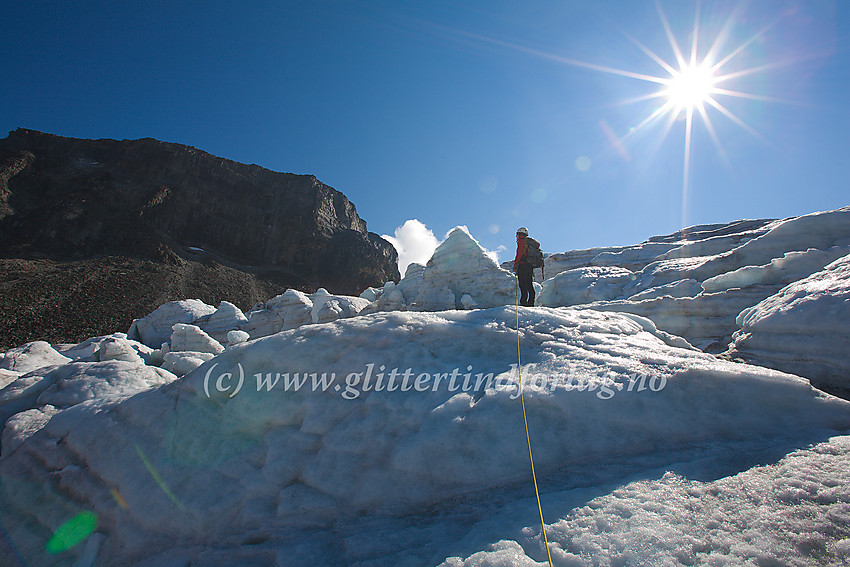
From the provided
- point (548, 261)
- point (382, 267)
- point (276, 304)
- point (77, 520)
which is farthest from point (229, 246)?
point (77, 520)

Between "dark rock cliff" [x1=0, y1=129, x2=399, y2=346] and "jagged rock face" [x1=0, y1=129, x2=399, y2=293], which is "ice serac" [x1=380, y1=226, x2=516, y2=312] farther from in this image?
"jagged rock face" [x1=0, y1=129, x2=399, y2=293]

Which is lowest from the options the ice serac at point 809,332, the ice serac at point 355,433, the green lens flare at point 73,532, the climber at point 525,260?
the green lens flare at point 73,532

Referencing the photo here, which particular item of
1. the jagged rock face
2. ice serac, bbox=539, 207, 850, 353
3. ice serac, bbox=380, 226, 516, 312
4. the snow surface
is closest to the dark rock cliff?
the jagged rock face

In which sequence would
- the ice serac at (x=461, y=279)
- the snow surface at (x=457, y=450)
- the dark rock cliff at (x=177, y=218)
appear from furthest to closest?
the dark rock cliff at (x=177, y=218) → the ice serac at (x=461, y=279) → the snow surface at (x=457, y=450)

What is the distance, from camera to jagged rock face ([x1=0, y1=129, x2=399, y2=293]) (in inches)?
1812

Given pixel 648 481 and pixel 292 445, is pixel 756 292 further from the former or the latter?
pixel 292 445

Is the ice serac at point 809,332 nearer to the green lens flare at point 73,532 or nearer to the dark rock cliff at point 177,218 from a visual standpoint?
the green lens flare at point 73,532

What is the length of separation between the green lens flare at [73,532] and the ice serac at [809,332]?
7153 millimetres

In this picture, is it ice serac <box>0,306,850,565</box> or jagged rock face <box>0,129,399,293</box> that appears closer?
ice serac <box>0,306,850,565</box>

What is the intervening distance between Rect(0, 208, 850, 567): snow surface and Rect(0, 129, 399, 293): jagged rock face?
2326 inches

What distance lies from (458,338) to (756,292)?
7615mm

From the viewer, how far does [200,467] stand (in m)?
2.87

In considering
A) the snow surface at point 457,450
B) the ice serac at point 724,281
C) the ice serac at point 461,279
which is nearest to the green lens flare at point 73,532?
the snow surface at point 457,450

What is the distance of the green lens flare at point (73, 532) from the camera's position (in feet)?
9.28
